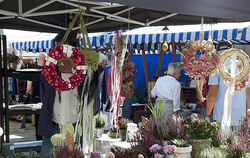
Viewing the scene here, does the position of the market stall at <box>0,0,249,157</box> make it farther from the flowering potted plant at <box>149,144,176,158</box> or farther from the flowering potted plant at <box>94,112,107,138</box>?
the flowering potted plant at <box>94,112,107,138</box>

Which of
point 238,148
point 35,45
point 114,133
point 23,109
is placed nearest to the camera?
point 238,148

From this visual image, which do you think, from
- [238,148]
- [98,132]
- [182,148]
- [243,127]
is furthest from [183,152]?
[98,132]

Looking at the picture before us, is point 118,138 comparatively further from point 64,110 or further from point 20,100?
point 20,100

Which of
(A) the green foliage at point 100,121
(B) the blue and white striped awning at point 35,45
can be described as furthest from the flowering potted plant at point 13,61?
(B) the blue and white striped awning at point 35,45

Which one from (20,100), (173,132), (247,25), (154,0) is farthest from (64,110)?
(20,100)

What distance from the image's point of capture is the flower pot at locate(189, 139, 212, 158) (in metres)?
2.88

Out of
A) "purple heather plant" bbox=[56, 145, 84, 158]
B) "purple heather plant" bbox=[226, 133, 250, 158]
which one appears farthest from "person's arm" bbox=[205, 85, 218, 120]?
"purple heather plant" bbox=[56, 145, 84, 158]

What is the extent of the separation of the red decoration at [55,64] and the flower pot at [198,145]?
3.74 ft

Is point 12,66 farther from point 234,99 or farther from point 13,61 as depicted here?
point 234,99

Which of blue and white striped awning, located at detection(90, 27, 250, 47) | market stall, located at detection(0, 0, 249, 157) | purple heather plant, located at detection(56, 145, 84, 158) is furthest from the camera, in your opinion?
blue and white striped awning, located at detection(90, 27, 250, 47)

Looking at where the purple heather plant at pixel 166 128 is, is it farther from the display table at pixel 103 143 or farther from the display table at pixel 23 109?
the display table at pixel 23 109

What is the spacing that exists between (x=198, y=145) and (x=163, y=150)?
0.47 m

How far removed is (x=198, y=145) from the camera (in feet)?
9.48

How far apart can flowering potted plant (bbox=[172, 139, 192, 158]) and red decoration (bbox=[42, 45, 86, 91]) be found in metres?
0.96
